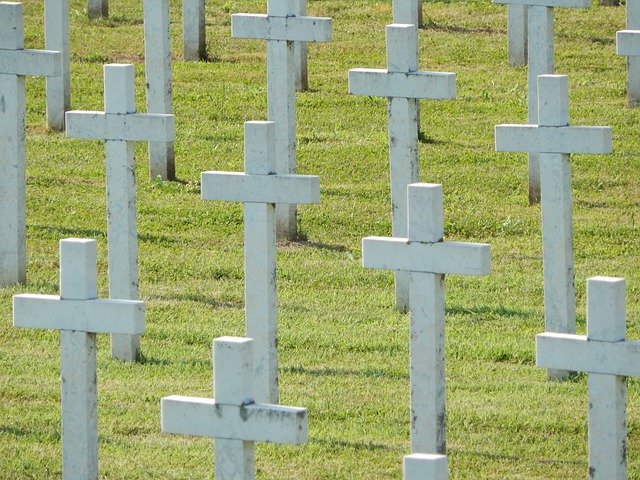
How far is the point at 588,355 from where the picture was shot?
525 cm

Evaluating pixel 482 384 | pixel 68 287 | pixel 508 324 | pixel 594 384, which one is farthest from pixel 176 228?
pixel 594 384

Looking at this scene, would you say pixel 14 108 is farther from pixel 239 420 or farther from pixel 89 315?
pixel 239 420

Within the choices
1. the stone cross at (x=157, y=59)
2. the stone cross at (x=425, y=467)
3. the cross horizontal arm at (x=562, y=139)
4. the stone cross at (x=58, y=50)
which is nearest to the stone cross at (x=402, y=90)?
the cross horizontal arm at (x=562, y=139)

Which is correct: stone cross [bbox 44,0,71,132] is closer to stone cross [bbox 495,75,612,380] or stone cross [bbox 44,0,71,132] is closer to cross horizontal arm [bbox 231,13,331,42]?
cross horizontal arm [bbox 231,13,331,42]

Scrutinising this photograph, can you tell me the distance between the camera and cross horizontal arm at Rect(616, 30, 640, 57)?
8.00m

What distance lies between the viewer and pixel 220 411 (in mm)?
4887

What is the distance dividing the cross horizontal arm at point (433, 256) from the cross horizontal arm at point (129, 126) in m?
1.84

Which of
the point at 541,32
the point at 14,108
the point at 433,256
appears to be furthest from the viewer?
the point at 14,108

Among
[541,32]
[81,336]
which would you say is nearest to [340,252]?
[541,32]

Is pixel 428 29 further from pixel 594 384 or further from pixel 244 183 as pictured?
pixel 594 384

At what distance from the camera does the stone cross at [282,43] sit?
905cm

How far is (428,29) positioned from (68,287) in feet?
32.2

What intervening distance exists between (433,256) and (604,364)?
0.91 m

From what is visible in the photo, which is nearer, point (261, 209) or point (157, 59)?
point (261, 209)
